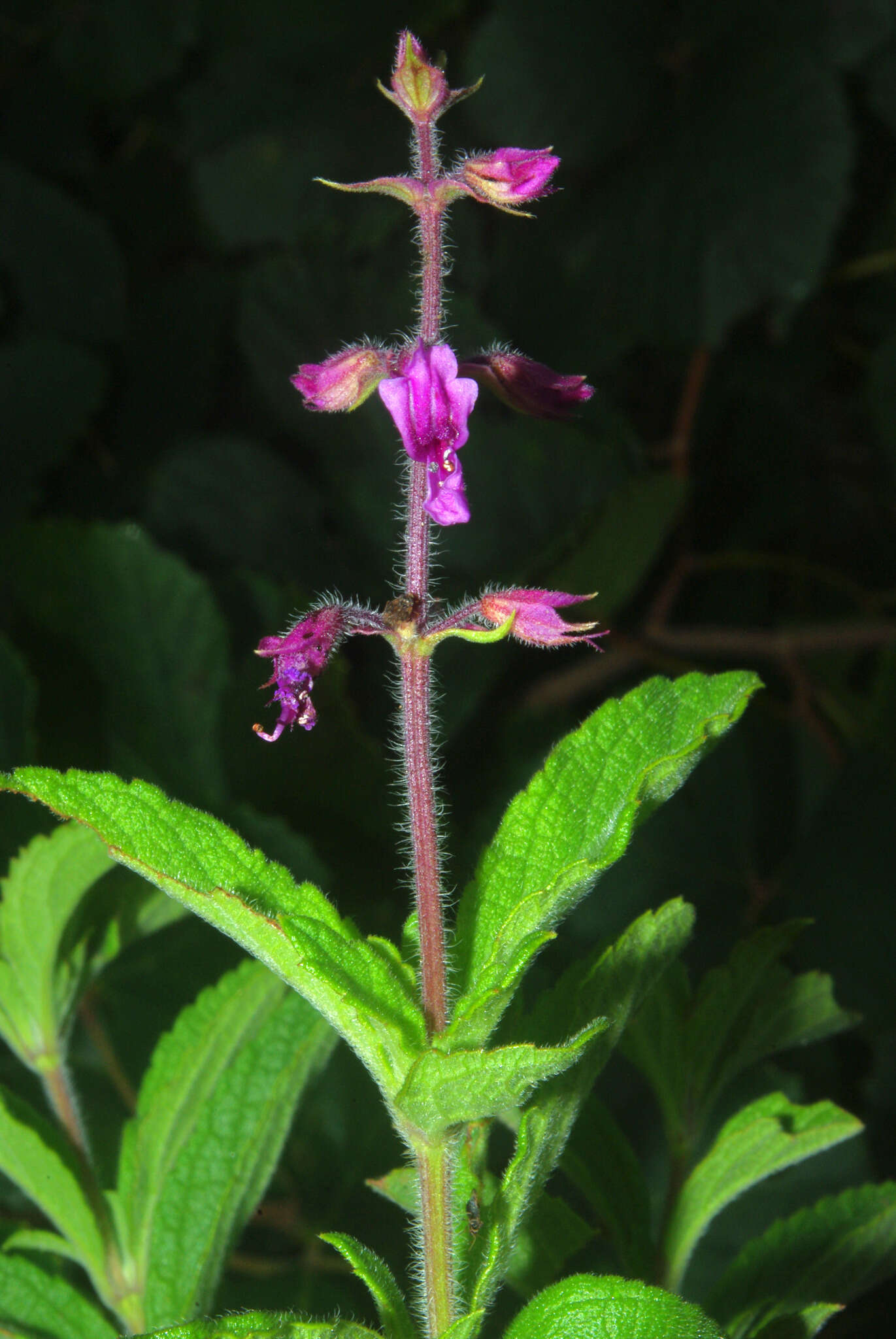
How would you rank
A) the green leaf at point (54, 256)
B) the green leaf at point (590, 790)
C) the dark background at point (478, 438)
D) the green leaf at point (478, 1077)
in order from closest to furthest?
the green leaf at point (478, 1077) → the green leaf at point (590, 790) → the dark background at point (478, 438) → the green leaf at point (54, 256)

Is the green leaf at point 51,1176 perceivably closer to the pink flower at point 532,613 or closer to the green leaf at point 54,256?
the pink flower at point 532,613

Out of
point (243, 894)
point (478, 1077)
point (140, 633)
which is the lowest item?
point (478, 1077)

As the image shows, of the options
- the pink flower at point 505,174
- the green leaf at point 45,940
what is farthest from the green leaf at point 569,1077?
the pink flower at point 505,174

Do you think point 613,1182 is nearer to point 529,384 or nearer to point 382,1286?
point 382,1286

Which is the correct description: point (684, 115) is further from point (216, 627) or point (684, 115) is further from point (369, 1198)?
point (369, 1198)

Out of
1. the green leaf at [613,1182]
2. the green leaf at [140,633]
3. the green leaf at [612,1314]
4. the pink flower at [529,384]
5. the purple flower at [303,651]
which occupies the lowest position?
the green leaf at [612,1314]

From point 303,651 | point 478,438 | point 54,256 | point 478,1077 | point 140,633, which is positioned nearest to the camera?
point 478,1077

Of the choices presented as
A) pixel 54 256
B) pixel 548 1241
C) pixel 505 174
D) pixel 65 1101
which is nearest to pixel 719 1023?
pixel 548 1241
